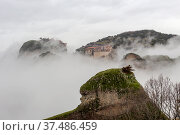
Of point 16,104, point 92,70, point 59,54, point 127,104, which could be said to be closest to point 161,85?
point 127,104

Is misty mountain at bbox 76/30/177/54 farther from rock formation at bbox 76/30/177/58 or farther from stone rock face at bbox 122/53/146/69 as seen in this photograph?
stone rock face at bbox 122/53/146/69

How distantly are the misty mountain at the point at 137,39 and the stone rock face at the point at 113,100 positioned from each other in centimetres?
12989

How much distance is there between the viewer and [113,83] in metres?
18.4

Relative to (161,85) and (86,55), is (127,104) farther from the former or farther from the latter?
(86,55)

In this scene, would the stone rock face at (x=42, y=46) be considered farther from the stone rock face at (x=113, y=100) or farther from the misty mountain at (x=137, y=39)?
the stone rock face at (x=113, y=100)

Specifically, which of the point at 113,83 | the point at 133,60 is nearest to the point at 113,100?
the point at 113,83

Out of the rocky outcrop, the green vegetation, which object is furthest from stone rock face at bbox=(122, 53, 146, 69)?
the green vegetation

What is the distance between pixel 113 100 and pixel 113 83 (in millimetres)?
1895

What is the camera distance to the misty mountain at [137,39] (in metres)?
154

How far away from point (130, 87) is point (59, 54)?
462 feet

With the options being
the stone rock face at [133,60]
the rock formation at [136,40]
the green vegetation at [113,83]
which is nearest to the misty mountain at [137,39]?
the rock formation at [136,40]

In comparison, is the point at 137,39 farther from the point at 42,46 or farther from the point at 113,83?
the point at 113,83

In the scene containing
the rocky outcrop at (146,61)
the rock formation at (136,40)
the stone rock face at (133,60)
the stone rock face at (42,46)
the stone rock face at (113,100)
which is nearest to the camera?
the stone rock face at (113,100)

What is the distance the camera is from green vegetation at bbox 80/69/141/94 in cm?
1798
